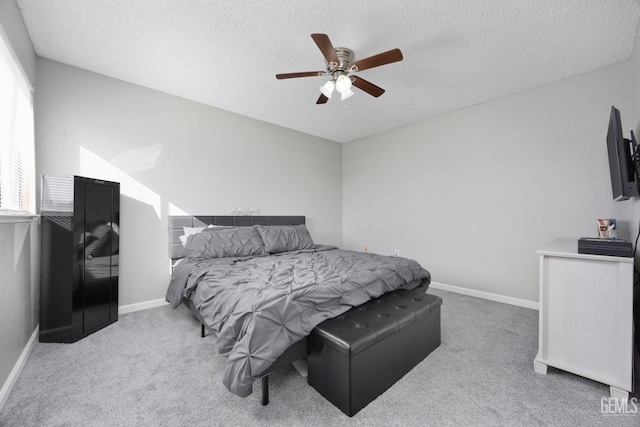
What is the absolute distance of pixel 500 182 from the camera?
11.1 feet

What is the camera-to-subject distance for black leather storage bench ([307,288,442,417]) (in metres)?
1.46

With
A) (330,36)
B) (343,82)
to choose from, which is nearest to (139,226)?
(343,82)

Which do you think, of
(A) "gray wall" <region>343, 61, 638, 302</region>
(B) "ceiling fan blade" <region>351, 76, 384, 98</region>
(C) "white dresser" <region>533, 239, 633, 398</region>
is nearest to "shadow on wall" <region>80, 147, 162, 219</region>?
(B) "ceiling fan blade" <region>351, 76, 384, 98</region>

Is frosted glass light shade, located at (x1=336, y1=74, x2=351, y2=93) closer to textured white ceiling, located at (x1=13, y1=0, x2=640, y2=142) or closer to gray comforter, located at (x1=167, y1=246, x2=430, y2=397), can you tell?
textured white ceiling, located at (x1=13, y1=0, x2=640, y2=142)

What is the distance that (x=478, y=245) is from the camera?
141 inches

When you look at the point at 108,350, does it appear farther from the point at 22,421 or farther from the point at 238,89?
the point at 238,89

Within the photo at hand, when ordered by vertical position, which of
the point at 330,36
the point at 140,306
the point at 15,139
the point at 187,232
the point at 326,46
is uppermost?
the point at 330,36

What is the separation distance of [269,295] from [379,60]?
6.35 feet

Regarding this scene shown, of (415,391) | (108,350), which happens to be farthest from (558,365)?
(108,350)

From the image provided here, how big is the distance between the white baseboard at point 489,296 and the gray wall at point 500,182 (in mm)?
51

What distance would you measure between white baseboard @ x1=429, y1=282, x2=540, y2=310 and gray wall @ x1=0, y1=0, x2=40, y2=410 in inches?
174

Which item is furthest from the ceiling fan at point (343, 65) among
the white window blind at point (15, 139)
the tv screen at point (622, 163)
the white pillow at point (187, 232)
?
the white pillow at point (187, 232)

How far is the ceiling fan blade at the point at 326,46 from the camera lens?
179 centimetres

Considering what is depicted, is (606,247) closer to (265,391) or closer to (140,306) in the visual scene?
(265,391)
